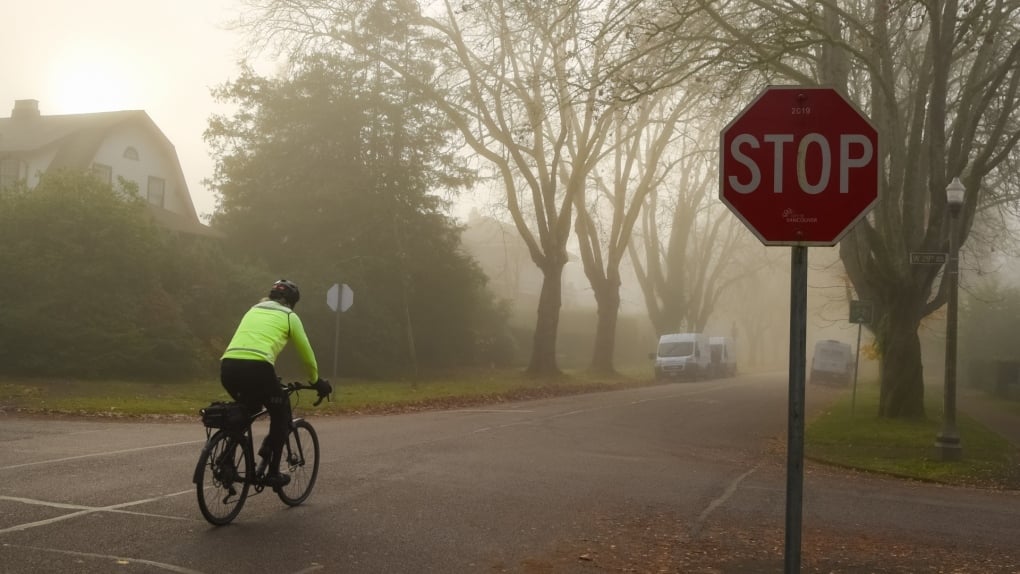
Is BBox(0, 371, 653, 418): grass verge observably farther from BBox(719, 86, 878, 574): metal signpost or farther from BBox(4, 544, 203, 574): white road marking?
BBox(719, 86, 878, 574): metal signpost

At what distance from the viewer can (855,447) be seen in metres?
18.5

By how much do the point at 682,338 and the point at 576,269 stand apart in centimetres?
9460

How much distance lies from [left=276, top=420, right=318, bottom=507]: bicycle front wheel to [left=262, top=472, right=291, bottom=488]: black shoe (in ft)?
0.31

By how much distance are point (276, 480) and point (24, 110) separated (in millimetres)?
43365

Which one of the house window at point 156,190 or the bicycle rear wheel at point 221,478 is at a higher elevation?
the house window at point 156,190

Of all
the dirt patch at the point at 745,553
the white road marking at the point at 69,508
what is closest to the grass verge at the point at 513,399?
the dirt patch at the point at 745,553

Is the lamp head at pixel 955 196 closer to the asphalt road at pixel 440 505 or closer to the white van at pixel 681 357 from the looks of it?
the asphalt road at pixel 440 505

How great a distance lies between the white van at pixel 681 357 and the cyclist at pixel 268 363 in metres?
38.2

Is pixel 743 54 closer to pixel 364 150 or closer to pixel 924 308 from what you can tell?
pixel 924 308

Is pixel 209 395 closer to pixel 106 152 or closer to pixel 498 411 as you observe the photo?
pixel 498 411

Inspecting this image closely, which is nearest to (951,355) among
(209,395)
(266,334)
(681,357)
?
(266,334)

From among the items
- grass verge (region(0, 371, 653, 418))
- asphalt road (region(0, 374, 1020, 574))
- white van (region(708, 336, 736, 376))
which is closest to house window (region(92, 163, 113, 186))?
grass verge (region(0, 371, 653, 418))

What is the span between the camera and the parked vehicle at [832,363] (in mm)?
55219

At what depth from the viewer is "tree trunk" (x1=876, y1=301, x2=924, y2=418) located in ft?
76.2
